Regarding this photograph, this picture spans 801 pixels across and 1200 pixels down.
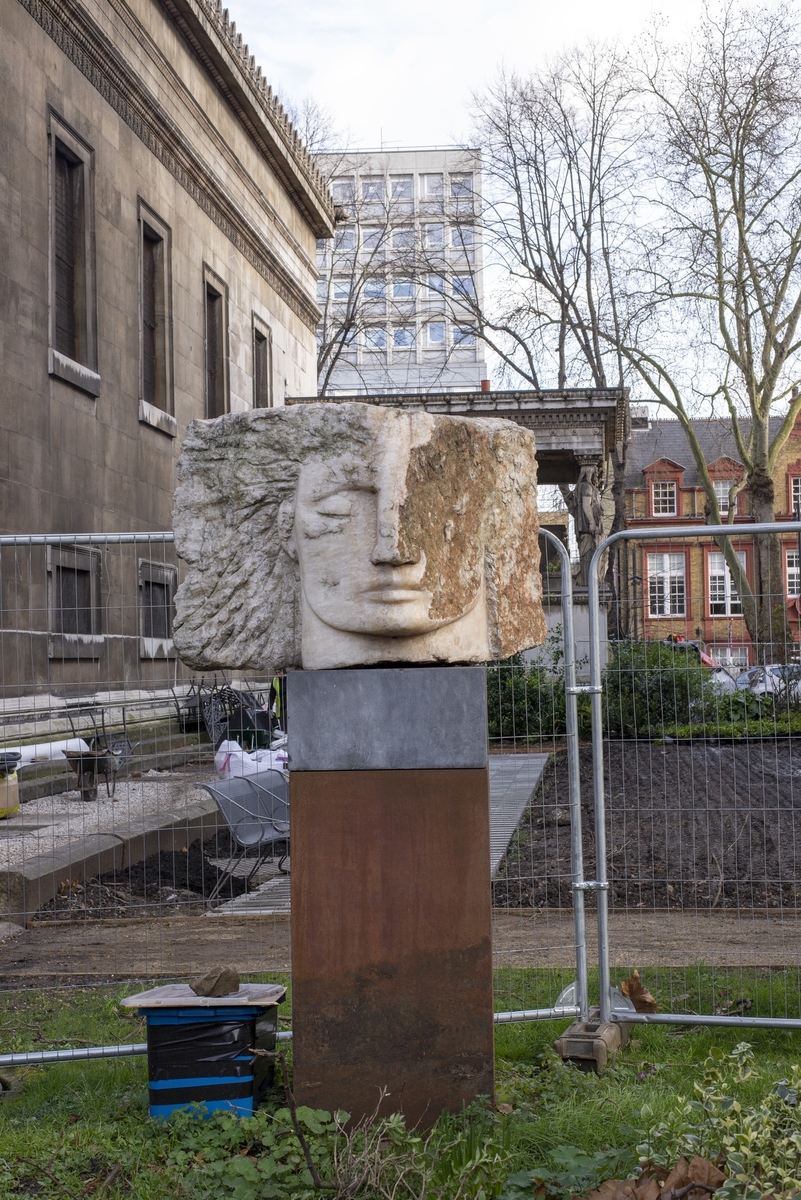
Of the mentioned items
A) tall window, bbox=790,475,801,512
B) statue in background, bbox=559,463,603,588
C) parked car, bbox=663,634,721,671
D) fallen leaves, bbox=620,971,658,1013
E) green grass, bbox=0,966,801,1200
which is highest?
tall window, bbox=790,475,801,512

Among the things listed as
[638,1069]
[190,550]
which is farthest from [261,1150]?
[190,550]

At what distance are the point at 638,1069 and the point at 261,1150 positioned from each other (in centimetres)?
167

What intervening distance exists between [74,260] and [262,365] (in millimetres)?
10360

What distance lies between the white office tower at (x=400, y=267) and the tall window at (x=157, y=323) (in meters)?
8.88

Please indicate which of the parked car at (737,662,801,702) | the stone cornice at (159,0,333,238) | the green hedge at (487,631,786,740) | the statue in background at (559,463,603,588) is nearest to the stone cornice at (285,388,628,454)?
the statue in background at (559,463,603,588)

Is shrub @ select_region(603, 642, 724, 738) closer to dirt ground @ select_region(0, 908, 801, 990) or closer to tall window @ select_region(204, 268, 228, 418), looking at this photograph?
dirt ground @ select_region(0, 908, 801, 990)

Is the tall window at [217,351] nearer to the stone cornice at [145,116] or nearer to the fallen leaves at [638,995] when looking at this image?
the stone cornice at [145,116]

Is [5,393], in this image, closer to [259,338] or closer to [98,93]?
[98,93]

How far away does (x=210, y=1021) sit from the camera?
4.15 meters

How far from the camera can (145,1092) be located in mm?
4516

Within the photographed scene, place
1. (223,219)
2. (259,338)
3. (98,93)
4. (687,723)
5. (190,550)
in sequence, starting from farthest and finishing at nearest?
(259,338), (223,219), (98,93), (687,723), (190,550)

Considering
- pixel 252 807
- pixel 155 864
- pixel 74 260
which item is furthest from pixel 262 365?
pixel 252 807

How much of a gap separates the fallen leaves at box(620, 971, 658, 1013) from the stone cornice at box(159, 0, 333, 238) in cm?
1809

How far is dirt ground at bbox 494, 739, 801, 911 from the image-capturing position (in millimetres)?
6035
